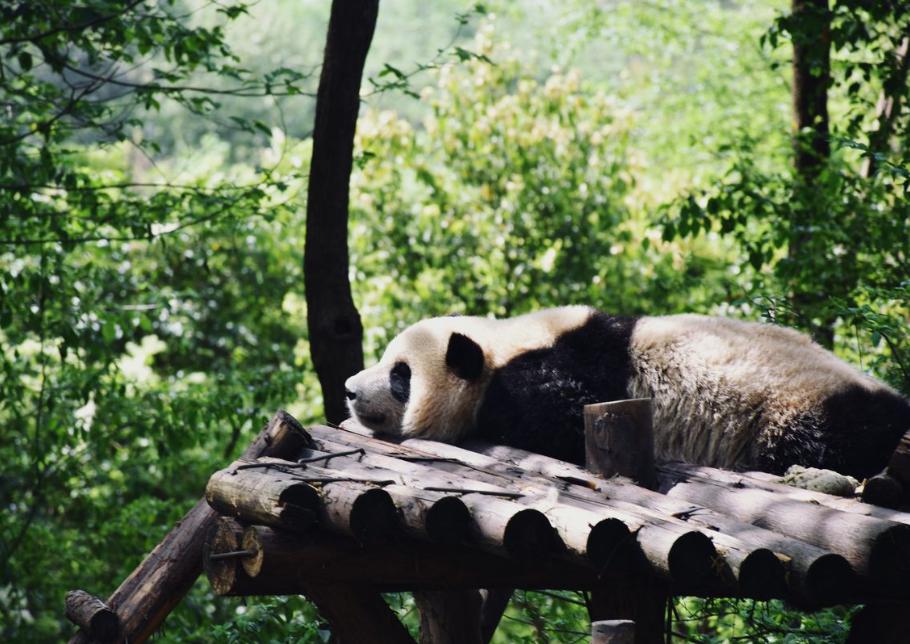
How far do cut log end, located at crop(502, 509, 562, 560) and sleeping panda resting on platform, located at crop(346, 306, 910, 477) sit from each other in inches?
44.6

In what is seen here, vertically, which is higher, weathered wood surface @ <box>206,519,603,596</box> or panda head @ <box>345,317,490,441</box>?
panda head @ <box>345,317,490,441</box>

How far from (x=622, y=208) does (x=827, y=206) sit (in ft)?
16.6

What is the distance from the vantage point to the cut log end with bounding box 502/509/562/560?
2336mm

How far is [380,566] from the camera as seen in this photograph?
2650mm

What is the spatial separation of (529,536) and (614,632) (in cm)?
28

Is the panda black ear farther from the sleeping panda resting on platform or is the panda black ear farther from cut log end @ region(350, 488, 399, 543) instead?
cut log end @ region(350, 488, 399, 543)

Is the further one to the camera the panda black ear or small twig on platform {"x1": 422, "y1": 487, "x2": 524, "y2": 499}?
the panda black ear

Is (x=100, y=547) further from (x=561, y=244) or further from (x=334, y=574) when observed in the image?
(x=334, y=574)

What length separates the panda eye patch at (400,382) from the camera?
156 inches

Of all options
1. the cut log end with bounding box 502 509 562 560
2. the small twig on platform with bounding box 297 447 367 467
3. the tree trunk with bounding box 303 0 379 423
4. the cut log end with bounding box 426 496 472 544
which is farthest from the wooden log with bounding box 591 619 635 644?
the tree trunk with bounding box 303 0 379 423

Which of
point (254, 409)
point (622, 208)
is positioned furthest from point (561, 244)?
point (254, 409)

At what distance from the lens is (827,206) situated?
216 inches

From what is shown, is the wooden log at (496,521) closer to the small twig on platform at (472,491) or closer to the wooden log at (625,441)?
the small twig on platform at (472,491)

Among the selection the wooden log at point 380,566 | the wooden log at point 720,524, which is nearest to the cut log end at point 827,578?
the wooden log at point 720,524
